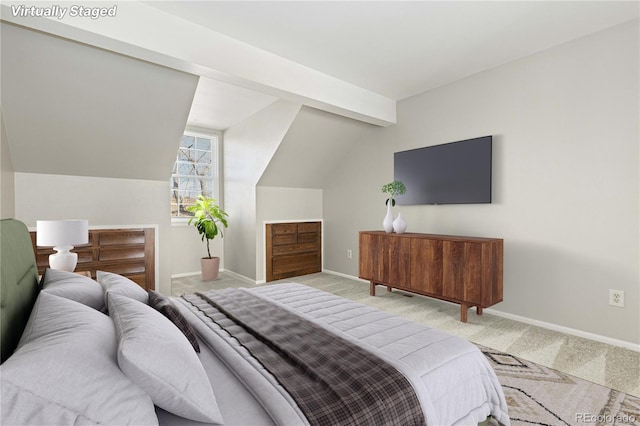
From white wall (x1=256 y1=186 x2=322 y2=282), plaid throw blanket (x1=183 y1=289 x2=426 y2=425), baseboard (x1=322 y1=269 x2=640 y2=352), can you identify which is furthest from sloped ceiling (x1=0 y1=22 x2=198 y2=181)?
baseboard (x1=322 y1=269 x2=640 y2=352)

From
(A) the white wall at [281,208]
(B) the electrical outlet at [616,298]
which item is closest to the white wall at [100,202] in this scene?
(A) the white wall at [281,208]

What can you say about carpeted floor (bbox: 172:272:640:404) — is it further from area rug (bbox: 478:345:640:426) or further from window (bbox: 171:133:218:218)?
window (bbox: 171:133:218:218)

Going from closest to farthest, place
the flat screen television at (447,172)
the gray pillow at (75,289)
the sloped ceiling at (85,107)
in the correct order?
the gray pillow at (75,289), the sloped ceiling at (85,107), the flat screen television at (447,172)

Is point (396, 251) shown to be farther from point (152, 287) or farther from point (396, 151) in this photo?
point (152, 287)

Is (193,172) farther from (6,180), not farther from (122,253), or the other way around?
(6,180)

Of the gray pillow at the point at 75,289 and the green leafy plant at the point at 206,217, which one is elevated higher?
the green leafy plant at the point at 206,217

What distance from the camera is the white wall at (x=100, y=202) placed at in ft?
11.1

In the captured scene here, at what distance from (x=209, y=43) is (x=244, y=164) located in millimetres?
2612

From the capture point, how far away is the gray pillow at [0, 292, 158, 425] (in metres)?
0.65

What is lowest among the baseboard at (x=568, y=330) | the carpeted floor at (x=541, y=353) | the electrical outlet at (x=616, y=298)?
the carpeted floor at (x=541, y=353)

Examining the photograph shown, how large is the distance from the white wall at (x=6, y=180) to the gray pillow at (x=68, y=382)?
255cm

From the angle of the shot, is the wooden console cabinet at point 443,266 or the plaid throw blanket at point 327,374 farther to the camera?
the wooden console cabinet at point 443,266

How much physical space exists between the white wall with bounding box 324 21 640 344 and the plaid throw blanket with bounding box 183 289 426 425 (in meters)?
2.57

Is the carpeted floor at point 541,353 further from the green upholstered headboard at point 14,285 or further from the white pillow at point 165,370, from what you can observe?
the green upholstered headboard at point 14,285
